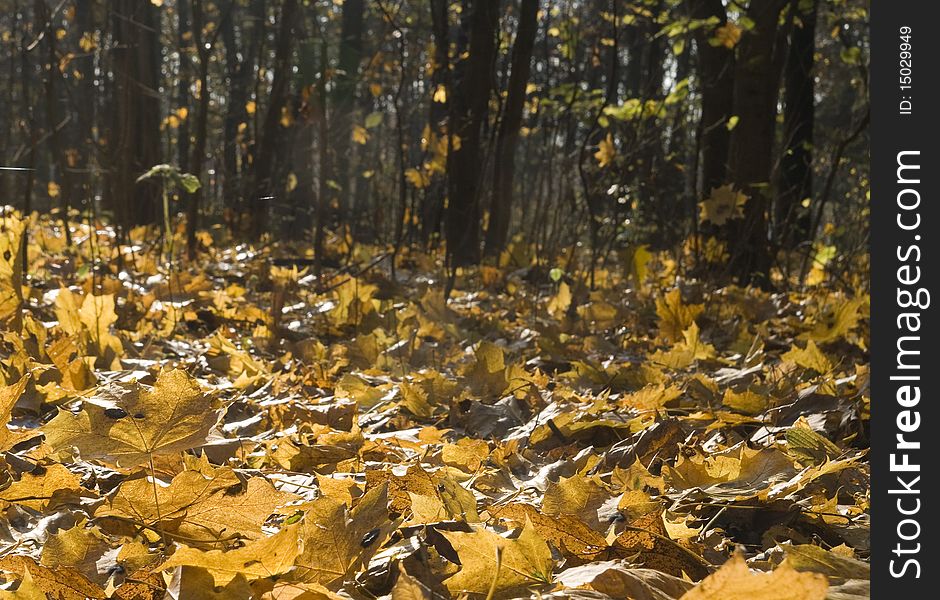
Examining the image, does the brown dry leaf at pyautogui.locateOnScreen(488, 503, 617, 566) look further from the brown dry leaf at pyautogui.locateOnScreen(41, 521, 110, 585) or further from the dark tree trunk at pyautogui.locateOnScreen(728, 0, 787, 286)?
the dark tree trunk at pyautogui.locateOnScreen(728, 0, 787, 286)

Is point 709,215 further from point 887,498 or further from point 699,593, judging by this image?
point 699,593

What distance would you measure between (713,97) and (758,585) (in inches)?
254

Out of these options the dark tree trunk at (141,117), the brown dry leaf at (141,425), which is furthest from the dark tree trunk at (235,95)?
the brown dry leaf at (141,425)

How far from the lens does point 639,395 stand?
1965 millimetres

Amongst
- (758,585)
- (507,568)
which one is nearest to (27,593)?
(507,568)

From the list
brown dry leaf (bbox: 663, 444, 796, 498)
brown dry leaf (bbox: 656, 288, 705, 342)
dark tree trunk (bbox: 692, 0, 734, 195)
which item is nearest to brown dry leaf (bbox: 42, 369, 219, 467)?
brown dry leaf (bbox: 663, 444, 796, 498)

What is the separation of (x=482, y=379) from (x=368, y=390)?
0.27 m

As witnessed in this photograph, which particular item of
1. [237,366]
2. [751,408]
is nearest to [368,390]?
[237,366]

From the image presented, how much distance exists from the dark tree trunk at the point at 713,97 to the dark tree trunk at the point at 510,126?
1127 mm

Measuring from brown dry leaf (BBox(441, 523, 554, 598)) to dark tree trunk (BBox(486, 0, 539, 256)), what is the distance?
17.2 ft

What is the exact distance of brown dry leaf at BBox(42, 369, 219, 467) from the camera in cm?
112

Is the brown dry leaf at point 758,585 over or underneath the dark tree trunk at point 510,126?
underneath

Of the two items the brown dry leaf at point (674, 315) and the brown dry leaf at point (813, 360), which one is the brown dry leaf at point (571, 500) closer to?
the brown dry leaf at point (813, 360)

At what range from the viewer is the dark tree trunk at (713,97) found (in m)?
6.18
